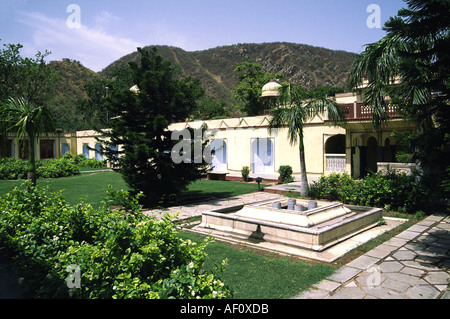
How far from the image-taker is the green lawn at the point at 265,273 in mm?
5035

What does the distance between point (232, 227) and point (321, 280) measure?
3.47m

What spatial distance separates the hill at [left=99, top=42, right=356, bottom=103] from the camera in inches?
2707

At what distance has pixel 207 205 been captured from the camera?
12695mm

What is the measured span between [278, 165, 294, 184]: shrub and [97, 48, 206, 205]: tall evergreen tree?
23.1 feet

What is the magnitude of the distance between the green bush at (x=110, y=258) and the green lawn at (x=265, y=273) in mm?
1334

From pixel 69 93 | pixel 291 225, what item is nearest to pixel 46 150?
pixel 291 225

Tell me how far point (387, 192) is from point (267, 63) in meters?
70.5

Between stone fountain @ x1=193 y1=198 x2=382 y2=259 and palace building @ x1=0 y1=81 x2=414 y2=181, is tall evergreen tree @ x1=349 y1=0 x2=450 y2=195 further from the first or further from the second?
palace building @ x1=0 y1=81 x2=414 y2=181

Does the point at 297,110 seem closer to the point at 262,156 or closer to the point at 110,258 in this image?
the point at 262,156

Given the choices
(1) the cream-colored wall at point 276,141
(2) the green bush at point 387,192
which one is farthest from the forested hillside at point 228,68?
(2) the green bush at point 387,192
